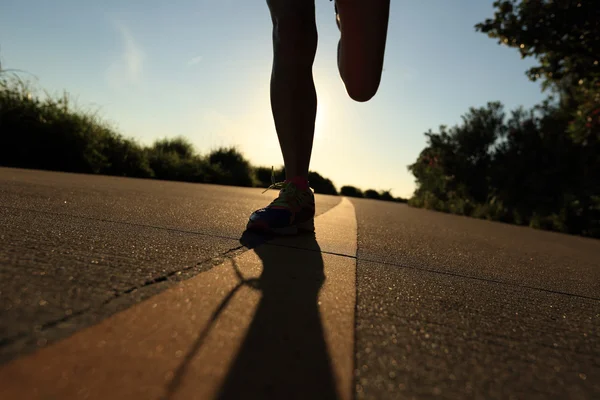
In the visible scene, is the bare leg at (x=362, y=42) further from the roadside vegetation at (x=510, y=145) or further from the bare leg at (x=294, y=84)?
the roadside vegetation at (x=510, y=145)

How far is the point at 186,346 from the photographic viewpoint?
582 millimetres

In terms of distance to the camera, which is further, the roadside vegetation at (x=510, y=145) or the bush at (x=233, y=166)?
the bush at (x=233, y=166)

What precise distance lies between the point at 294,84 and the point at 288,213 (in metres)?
0.62

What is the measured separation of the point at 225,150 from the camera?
59.4 feet

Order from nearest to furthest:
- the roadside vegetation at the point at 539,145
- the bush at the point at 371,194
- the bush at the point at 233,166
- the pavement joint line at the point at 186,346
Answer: the pavement joint line at the point at 186,346 → the roadside vegetation at the point at 539,145 → the bush at the point at 233,166 → the bush at the point at 371,194

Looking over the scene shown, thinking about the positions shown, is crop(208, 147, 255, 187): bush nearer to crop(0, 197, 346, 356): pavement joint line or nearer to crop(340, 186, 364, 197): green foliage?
crop(340, 186, 364, 197): green foliage

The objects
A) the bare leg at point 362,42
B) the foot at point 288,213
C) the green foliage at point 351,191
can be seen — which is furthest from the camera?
the green foliage at point 351,191

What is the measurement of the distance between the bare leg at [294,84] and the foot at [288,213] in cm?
12

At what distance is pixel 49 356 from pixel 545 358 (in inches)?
27.8

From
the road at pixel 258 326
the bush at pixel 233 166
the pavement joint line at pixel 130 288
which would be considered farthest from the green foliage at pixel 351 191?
the road at pixel 258 326

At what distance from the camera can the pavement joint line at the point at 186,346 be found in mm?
468

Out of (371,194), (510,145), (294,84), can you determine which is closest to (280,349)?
(294,84)

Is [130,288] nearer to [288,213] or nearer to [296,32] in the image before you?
[288,213]

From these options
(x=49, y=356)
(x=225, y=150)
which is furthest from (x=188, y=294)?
(x=225, y=150)
